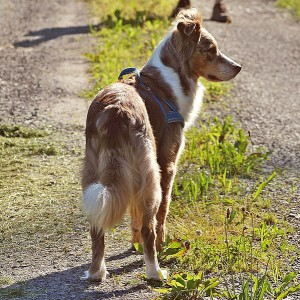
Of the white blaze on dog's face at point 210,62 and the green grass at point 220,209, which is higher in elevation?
the white blaze on dog's face at point 210,62

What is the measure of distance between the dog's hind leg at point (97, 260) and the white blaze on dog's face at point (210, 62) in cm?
171

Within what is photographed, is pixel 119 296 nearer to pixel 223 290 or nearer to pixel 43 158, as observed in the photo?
pixel 223 290

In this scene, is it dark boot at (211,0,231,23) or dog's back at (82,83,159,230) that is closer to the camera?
dog's back at (82,83,159,230)

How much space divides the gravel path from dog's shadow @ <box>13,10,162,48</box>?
23 millimetres

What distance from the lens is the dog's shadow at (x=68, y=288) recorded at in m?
4.83

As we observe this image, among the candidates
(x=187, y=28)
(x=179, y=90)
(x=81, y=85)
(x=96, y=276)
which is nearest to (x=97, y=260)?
(x=96, y=276)

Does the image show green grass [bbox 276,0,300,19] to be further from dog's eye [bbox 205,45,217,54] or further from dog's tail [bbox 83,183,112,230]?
dog's tail [bbox 83,183,112,230]

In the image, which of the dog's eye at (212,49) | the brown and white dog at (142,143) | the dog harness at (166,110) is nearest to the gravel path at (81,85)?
the brown and white dog at (142,143)

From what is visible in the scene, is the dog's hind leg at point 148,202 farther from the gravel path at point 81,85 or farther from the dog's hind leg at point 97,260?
the dog's hind leg at point 97,260

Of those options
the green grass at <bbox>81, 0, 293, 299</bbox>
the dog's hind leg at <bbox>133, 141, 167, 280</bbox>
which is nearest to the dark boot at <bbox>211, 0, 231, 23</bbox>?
the green grass at <bbox>81, 0, 293, 299</bbox>

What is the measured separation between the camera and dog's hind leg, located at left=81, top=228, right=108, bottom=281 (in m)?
4.97

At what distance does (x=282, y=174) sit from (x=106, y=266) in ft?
8.19

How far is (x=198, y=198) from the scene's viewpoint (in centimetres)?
656

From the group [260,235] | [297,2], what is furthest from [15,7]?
[260,235]
